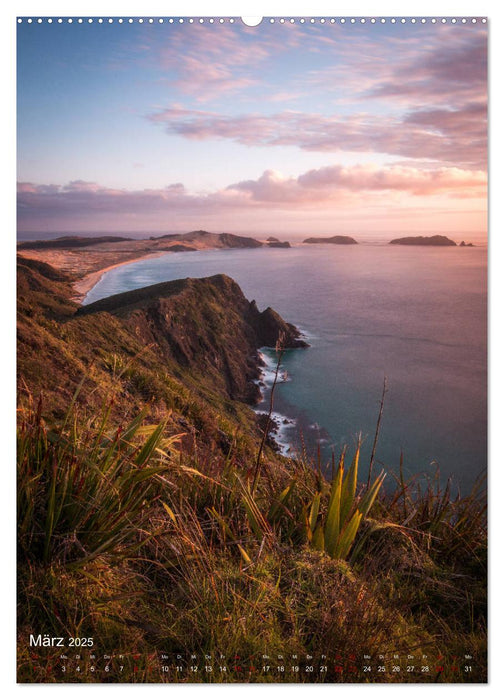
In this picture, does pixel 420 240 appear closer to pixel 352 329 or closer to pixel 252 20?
pixel 352 329

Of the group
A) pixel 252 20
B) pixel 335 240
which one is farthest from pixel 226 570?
pixel 252 20

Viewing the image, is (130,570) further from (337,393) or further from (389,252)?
(389,252)

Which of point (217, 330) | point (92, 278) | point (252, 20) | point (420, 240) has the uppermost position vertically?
point (252, 20)

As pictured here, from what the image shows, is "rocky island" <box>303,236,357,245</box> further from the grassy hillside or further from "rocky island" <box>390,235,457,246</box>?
the grassy hillside

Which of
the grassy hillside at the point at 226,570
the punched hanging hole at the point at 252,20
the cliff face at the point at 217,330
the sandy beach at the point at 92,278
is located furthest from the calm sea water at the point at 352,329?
the punched hanging hole at the point at 252,20

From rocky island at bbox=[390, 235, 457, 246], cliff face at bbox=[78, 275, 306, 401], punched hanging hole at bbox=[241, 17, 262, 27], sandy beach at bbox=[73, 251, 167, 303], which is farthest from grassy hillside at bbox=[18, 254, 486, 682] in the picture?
punched hanging hole at bbox=[241, 17, 262, 27]

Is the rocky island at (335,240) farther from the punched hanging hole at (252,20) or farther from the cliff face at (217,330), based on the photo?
the punched hanging hole at (252,20)
